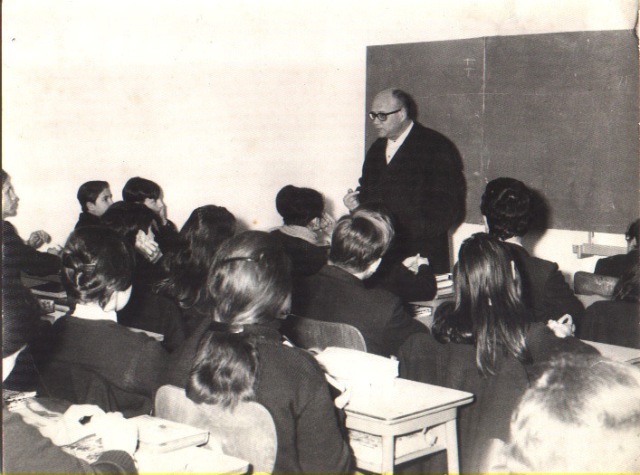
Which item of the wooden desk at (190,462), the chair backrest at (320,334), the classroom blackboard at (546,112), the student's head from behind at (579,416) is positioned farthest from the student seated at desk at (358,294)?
the classroom blackboard at (546,112)

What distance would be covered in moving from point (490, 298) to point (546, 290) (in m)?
0.79

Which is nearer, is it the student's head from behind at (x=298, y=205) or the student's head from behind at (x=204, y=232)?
the student's head from behind at (x=204, y=232)

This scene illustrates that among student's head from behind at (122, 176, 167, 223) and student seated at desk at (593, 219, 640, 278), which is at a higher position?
student's head from behind at (122, 176, 167, 223)

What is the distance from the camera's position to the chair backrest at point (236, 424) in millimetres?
1754

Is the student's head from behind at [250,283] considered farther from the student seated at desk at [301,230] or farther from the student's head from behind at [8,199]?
the student's head from behind at [8,199]

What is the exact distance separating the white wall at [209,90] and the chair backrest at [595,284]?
1.56 m

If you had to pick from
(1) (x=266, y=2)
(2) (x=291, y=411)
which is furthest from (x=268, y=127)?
(2) (x=291, y=411)

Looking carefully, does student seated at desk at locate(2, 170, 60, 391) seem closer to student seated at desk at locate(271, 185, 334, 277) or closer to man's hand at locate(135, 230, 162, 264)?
man's hand at locate(135, 230, 162, 264)

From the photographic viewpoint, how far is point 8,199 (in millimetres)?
3688

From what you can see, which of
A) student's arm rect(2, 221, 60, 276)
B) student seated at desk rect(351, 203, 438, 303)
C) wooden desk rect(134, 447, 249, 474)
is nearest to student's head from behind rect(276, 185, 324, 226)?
student seated at desk rect(351, 203, 438, 303)

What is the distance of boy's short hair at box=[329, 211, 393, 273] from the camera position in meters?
2.81

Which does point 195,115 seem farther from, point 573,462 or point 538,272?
point 573,462

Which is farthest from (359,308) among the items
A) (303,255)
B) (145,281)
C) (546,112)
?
(546,112)

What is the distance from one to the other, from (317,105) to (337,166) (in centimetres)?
48
